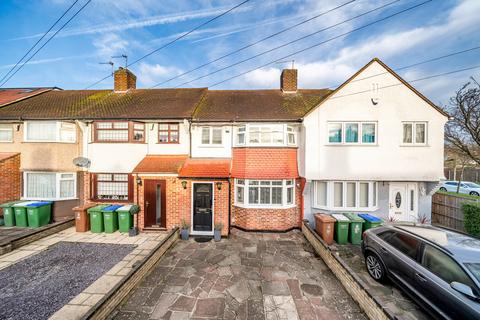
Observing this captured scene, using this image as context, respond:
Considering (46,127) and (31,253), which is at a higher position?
(46,127)

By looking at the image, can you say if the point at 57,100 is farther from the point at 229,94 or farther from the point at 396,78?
the point at 396,78

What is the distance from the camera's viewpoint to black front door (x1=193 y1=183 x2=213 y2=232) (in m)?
8.80

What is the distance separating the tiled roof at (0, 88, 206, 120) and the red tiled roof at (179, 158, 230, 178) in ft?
8.40

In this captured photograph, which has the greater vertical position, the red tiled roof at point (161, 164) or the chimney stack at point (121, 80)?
the chimney stack at point (121, 80)

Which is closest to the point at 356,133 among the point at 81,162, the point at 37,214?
the point at 81,162

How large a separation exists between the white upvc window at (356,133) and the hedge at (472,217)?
4.76 metres

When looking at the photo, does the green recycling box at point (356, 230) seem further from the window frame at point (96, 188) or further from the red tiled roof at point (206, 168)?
the window frame at point (96, 188)

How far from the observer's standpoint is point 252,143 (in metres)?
9.58

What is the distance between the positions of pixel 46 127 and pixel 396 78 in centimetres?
1794

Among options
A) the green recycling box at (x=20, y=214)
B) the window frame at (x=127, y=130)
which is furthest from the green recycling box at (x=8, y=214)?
the window frame at (x=127, y=130)

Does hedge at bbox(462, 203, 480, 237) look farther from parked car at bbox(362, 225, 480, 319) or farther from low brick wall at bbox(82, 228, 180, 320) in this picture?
low brick wall at bbox(82, 228, 180, 320)

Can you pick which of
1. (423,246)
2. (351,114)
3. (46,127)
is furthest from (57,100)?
(423,246)

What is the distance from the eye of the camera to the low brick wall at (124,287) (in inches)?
155

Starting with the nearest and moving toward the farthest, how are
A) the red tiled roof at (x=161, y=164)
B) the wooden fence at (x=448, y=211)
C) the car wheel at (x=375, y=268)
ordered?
1. the car wheel at (x=375, y=268)
2. the red tiled roof at (x=161, y=164)
3. the wooden fence at (x=448, y=211)
